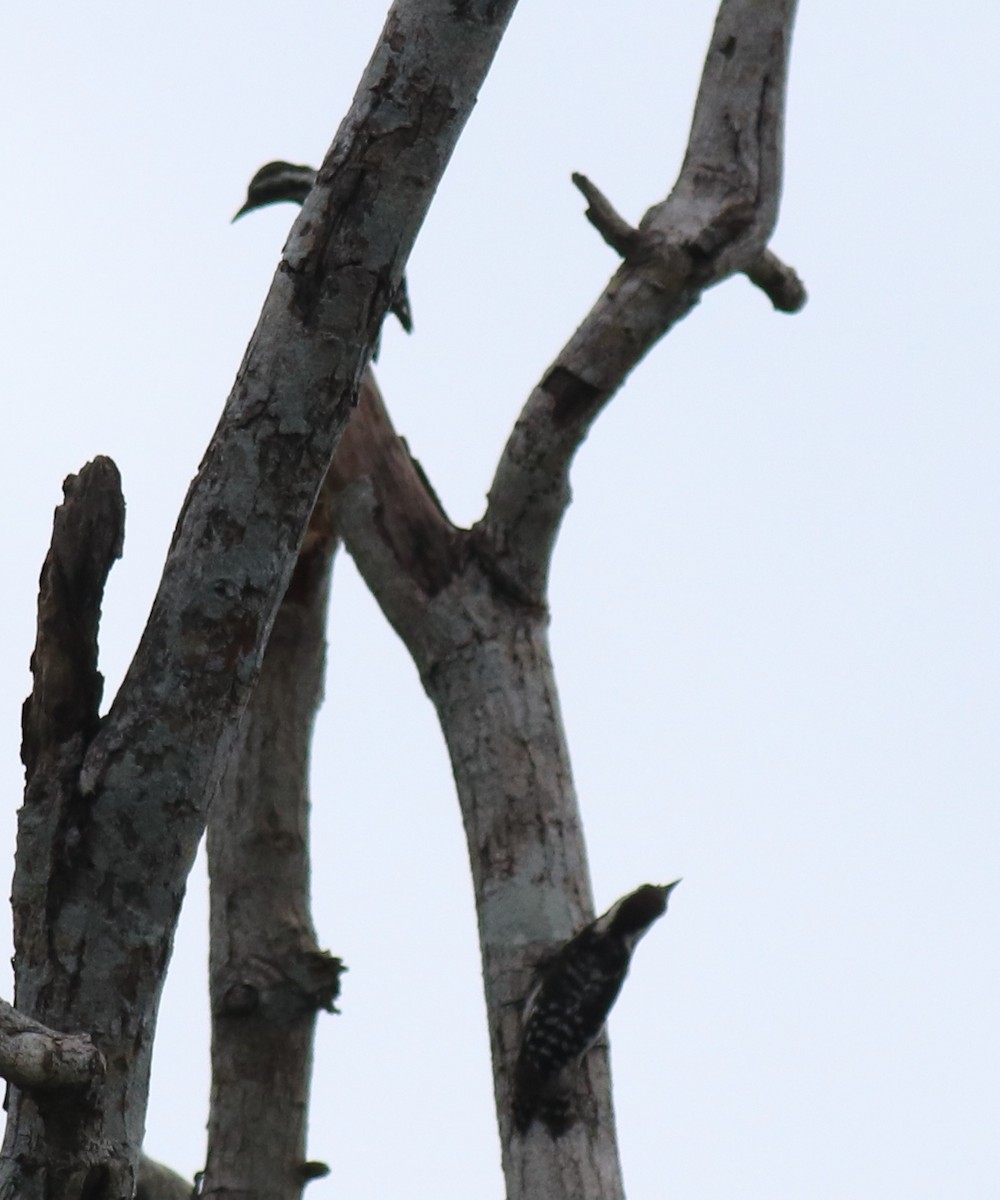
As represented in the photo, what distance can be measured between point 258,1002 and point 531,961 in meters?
1.38

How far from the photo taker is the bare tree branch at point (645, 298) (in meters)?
4.77

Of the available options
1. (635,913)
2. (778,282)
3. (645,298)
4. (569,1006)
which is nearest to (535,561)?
(645,298)

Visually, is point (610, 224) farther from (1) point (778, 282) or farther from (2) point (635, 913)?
(2) point (635, 913)

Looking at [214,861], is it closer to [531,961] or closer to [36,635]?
[531,961]

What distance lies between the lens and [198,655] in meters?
2.71

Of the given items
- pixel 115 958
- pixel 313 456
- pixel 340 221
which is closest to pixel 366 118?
pixel 340 221

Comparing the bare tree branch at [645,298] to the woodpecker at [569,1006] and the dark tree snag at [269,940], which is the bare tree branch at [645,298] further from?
the woodpecker at [569,1006]

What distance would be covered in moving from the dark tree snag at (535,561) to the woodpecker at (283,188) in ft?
1.51

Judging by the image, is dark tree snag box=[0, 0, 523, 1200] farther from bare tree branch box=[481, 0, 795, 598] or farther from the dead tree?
bare tree branch box=[481, 0, 795, 598]

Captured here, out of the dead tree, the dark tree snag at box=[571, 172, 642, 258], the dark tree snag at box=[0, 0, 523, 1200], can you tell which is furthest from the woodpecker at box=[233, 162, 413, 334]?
the dark tree snag at box=[0, 0, 523, 1200]

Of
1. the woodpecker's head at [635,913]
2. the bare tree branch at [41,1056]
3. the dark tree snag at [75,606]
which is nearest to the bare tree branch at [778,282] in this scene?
the woodpecker's head at [635,913]

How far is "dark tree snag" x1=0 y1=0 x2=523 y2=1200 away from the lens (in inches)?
103

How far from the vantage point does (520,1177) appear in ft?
13.0

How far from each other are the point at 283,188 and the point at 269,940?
8.80ft
